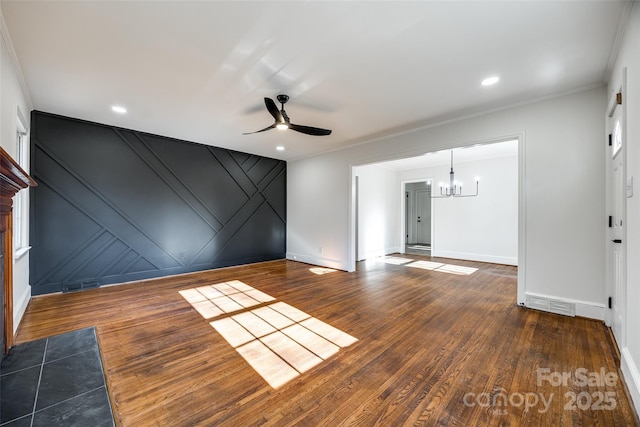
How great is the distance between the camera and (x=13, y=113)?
2623 millimetres

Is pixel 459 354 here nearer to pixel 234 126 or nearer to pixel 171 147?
pixel 234 126

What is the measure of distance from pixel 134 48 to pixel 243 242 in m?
4.31

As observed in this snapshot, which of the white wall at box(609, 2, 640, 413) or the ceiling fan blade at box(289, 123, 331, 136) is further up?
the ceiling fan blade at box(289, 123, 331, 136)

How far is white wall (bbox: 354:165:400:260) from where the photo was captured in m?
6.94

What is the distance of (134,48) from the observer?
2.33 m

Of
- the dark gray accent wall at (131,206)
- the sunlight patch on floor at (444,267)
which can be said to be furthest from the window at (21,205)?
the sunlight patch on floor at (444,267)

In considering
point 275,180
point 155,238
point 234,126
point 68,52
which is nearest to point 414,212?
point 275,180

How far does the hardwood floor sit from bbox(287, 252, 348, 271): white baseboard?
5.91 feet

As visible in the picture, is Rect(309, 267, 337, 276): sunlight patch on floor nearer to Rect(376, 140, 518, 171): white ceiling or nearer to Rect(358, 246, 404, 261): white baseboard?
Rect(358, 246, 404, 261): white baseboard

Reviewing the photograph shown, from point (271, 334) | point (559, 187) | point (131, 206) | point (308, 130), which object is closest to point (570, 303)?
point (559, 187)

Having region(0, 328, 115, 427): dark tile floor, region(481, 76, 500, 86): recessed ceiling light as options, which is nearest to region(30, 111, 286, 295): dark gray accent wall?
region(0, 328, 115, 427): dark tile floor

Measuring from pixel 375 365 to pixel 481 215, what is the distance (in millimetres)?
5873

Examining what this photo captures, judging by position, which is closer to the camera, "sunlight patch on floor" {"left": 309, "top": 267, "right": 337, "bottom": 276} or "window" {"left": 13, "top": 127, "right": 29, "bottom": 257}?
"window" {"left": 13, "top": 127, "right": 29, "bottom": 257}

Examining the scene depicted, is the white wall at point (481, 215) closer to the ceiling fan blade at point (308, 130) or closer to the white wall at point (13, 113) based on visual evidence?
the ceiling fan blade at point (308, 130)
